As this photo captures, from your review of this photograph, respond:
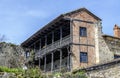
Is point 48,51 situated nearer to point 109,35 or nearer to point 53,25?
point 53,25

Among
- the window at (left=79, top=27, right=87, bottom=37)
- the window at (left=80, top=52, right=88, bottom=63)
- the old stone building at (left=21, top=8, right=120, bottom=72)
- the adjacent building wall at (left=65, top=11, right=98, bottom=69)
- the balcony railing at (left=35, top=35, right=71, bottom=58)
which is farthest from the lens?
the window at (left=79, top=27, right=87, bottom=37)

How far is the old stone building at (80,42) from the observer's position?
38625 millimetres

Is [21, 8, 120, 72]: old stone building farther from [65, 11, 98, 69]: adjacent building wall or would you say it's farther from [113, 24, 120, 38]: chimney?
[113, 24, 120, 38]: chimney

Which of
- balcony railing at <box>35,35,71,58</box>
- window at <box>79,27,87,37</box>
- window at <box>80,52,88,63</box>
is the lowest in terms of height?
window at <box>80,52,88,63</box>

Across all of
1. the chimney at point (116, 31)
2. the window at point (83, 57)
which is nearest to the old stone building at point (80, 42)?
the window at point (83, 57)

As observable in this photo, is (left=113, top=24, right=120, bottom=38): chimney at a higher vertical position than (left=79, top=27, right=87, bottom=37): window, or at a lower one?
higher

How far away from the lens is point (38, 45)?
165 ft

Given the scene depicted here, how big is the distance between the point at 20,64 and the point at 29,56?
8026 mm

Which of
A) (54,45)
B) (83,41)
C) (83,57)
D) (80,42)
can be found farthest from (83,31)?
(54,45)

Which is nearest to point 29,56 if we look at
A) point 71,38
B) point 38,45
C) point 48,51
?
point 38,45

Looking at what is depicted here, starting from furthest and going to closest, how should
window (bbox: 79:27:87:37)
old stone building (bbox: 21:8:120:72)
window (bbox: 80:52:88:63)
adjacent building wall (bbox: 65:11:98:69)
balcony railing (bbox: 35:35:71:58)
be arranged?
window (bbox: 79:27:87:37)
balcony railing (bbox: 35:35:71:58)
window (bbox: 80:52:88:63)
old stone building (bbox: 21:8:120:72)
adjacent building wall (bbox: 65:11:98:69)

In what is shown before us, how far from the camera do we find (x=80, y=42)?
128ft

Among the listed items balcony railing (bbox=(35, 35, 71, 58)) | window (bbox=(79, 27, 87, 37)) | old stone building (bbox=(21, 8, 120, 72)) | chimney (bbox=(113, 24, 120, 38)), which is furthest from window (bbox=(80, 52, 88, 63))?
chimney (bbox=(113, 24, 120, 38))

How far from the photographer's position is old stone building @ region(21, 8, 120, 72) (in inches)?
1521
